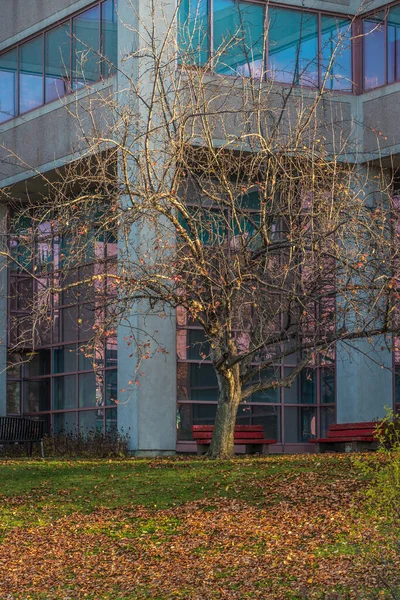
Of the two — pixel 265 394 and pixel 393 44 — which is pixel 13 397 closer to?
pixel 265 394

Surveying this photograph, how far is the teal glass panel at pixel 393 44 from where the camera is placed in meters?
22.6

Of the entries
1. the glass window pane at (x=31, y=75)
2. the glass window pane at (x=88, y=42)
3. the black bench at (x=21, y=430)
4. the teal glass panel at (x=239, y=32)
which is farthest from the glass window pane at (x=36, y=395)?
the teal glass panel at (x=239, y=32)

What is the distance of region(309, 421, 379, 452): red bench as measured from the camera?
1994 centimetres

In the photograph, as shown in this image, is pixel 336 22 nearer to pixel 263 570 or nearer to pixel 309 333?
pixel 309 333

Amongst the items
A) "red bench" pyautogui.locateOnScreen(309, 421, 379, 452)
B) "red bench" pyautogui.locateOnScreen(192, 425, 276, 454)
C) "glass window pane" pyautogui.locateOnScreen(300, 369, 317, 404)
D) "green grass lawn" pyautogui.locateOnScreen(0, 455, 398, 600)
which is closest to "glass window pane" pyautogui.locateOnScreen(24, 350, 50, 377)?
"red bench" pyautogui.locateOnScreen(192, 425, 276, 454)

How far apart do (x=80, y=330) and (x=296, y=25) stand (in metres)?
8.14

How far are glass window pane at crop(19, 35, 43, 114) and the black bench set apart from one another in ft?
23.2

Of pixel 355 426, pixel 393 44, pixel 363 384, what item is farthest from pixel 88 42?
pixel 355 426

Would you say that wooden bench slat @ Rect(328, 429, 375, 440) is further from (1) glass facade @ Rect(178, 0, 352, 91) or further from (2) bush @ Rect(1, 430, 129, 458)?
(1) glass facade @ Rect(178, 0, 352, 91)

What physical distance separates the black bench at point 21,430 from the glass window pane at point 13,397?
13.6 ft

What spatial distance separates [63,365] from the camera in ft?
84.0

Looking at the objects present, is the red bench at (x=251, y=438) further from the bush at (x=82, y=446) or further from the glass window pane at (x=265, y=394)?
the bush at (x=82, y=446)

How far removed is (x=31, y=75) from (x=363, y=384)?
9.96m

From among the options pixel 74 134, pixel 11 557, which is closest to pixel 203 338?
pixel 74 134
